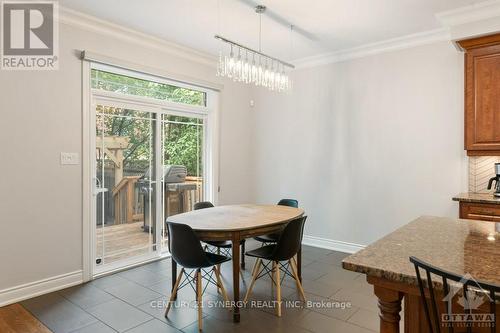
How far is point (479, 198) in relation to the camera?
123 inches

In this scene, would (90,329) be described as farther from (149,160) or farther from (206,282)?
(149,160)

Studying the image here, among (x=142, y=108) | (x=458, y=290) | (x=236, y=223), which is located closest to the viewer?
(x=458, y=290)

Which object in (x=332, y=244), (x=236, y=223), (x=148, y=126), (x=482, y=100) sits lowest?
(x=332, y=244)

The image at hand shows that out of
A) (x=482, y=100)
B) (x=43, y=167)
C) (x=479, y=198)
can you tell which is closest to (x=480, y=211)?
(x=479, y=198)

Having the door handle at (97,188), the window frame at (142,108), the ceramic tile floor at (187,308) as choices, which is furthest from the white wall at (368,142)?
the door handle at (97,188)

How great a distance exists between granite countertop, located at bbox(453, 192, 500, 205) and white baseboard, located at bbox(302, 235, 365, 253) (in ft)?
4.72

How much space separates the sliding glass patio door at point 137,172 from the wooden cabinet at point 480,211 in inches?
128

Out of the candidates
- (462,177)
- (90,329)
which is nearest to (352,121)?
(462,177)

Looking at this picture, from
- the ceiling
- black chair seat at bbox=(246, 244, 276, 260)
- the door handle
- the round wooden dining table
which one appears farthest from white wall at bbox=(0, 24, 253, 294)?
black chair seat at bbox=(246, 244, 276, 260)

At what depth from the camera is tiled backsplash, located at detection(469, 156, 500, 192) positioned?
345cm

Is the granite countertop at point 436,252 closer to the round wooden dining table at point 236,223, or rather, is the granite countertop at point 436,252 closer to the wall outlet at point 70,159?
the round wooden dining table at point 236,223

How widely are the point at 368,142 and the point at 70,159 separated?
3496mm

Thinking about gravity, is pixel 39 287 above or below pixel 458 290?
below

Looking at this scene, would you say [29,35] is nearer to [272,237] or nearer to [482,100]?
[272,237]
